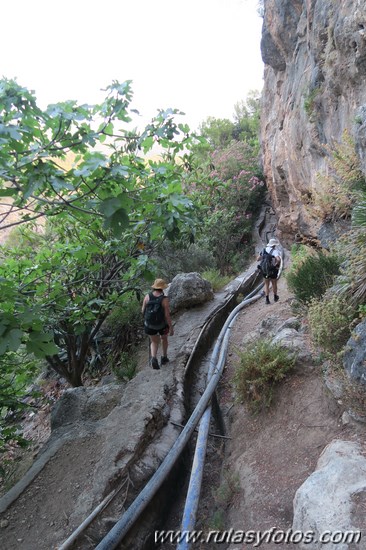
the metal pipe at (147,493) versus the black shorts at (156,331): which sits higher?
the black shorts at (156,331)

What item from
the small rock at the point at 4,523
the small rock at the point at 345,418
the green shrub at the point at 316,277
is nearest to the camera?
the small rock at the point at 345,418

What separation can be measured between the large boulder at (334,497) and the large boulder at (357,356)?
620mm

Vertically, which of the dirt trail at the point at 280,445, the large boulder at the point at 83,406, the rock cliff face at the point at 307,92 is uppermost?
the rock cliff face at the point at 307,92

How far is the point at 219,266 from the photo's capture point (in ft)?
57.7

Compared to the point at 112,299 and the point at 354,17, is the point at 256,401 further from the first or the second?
the point at 354,17

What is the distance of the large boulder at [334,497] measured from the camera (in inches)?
103

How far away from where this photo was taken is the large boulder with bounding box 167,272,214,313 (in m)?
9.77

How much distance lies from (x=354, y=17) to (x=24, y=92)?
6.10m

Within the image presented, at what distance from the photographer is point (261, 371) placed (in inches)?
190

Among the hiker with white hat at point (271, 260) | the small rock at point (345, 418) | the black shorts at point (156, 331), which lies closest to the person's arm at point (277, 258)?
the hiker with white hat at point (271, 260)

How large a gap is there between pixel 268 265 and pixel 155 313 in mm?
3317

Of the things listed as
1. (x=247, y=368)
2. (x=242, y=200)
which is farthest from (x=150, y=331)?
(x=242, y=200)

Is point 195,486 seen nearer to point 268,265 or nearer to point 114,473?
point 114,473

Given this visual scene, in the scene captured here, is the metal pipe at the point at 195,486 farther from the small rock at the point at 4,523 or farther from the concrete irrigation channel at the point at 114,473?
the small rock at the point at 4,523
